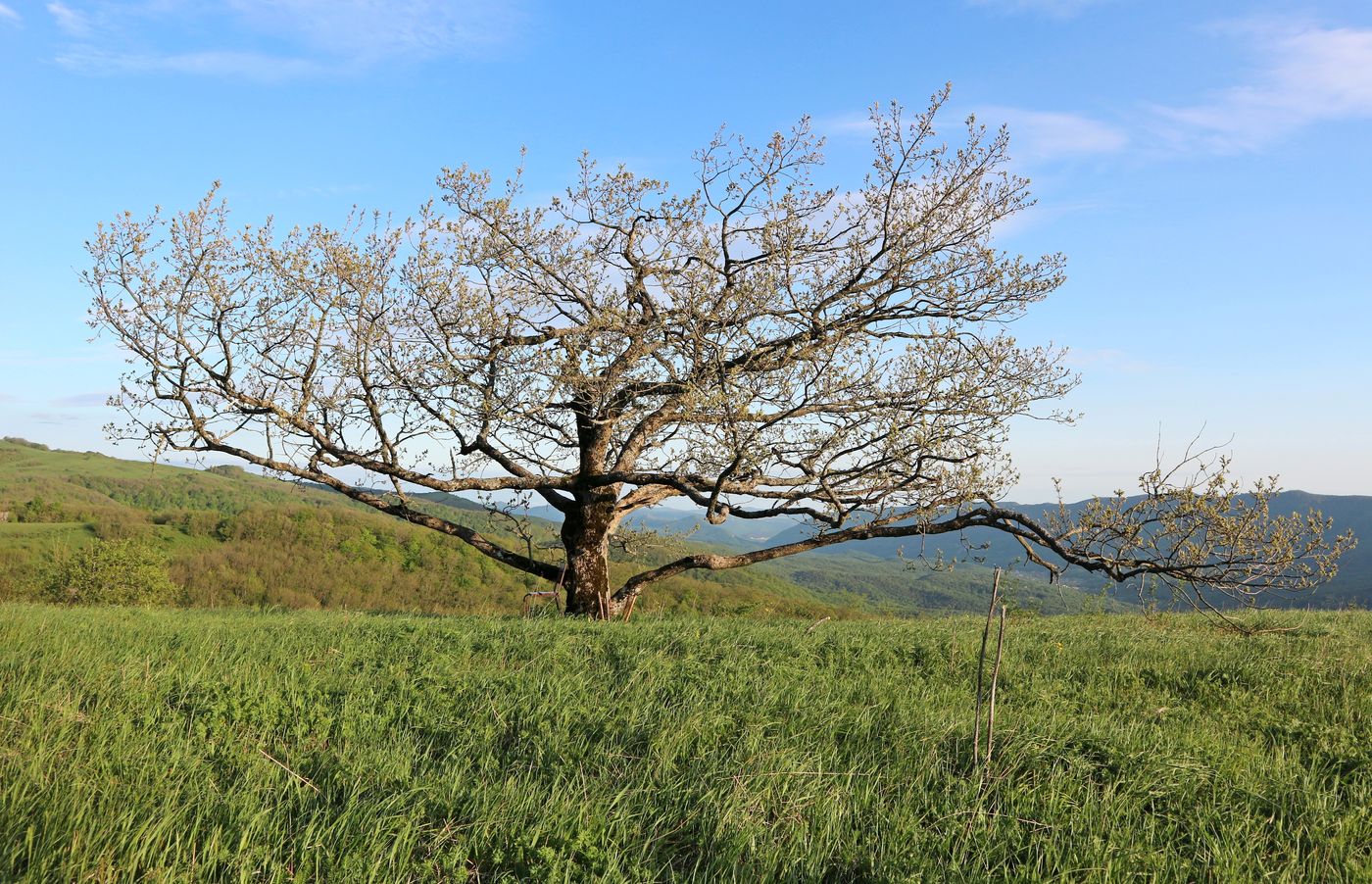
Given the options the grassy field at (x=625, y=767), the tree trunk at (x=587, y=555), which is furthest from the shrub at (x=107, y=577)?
the grassy field at (x=625, y=767)

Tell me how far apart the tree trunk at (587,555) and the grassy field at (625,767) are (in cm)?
736

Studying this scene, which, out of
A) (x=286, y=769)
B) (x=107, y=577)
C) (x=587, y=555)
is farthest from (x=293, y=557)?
(x=286, y=769)

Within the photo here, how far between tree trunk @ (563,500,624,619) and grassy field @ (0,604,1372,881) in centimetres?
736

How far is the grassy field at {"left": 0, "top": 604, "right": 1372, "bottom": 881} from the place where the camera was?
454cm

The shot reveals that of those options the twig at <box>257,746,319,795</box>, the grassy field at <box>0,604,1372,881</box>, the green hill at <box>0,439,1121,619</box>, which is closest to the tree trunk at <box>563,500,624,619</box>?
the grassy field at <box>0,604,1372,881</box>

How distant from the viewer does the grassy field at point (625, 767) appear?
14.9ft

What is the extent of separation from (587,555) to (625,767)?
12.5m

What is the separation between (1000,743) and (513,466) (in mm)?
13233

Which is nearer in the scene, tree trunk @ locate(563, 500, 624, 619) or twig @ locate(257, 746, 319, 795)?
twig @ locate(257, 746, 319, 795)

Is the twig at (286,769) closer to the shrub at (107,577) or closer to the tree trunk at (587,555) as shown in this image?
the tree trunk at (587,555)

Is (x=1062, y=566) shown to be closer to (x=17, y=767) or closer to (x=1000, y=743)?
(x=1000, y=743)

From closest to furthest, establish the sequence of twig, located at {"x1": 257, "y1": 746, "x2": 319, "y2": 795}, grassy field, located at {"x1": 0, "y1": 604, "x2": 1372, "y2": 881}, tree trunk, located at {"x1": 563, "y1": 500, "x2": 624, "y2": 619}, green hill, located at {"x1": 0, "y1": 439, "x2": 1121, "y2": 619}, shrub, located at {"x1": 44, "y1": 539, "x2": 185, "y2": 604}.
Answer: grassy field, located at {"x1": 0, "y1": 604, "x2": 1372, "y2": 881} → twig, located at {"x1": 257, "y1": 746, "x2": 319, "y2": 795} → tree trunk, located at {"x1": 563, "y1": 500, "x2": 624, "y2": 619} → shrub, located at {"x1": 44, "y1": 539, "x2": 185, "y2": 604} → green hill, located at {"x1": 0, "y1": 439, "x2": 1121, "y2": 619}

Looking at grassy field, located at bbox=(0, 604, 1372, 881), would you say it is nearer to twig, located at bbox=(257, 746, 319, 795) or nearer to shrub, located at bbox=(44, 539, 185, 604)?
twig, located at bbox=(257, 746, 319, 795)

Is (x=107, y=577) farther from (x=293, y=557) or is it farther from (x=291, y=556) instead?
(x=291, y=556)
